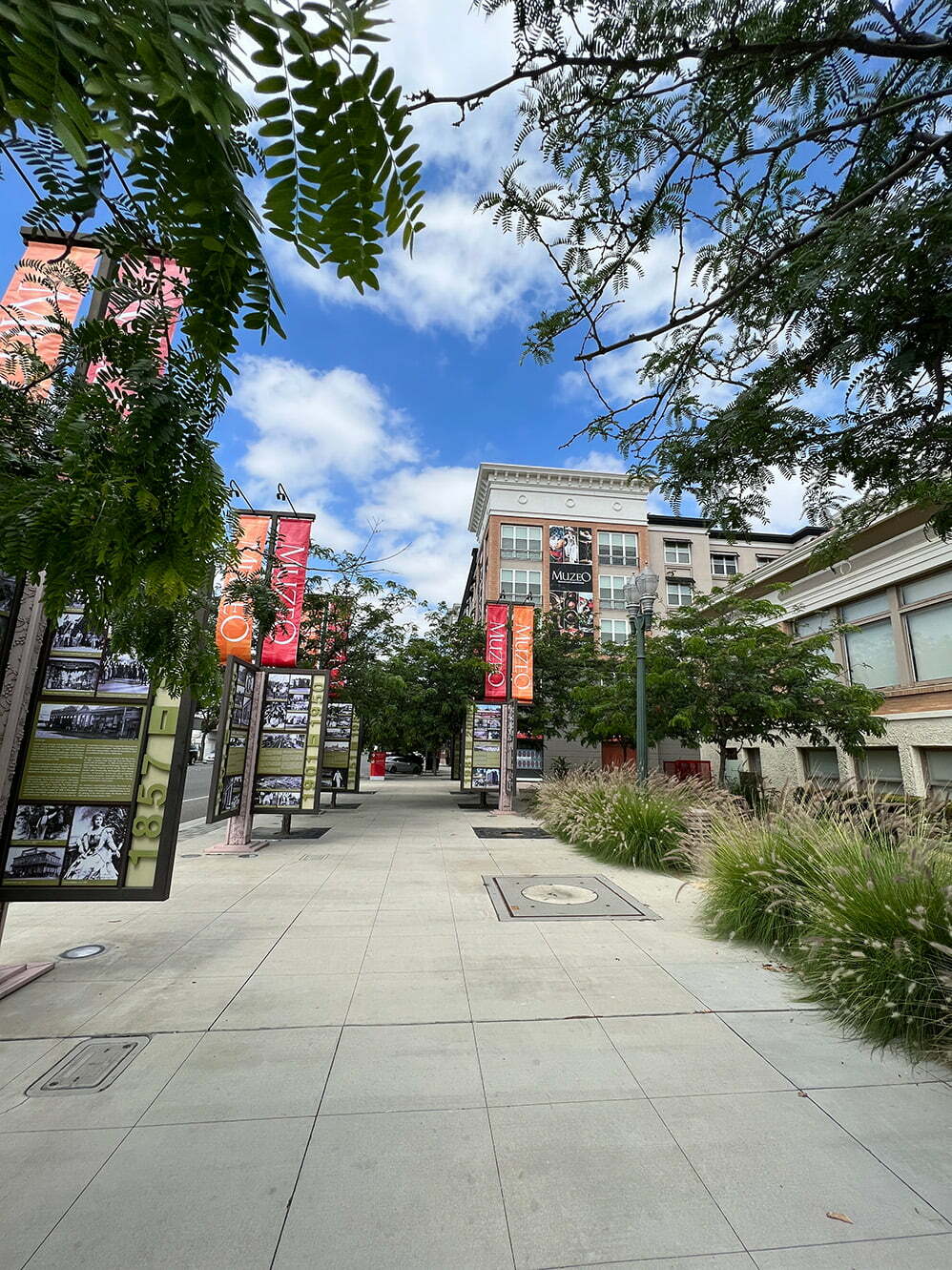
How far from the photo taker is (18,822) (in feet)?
14.6

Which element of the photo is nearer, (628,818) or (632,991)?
(632,991)

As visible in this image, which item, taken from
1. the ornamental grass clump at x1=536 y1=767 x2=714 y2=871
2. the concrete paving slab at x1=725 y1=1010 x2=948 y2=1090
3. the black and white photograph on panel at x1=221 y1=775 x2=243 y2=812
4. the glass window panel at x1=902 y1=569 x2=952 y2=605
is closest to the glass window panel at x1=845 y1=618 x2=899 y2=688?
the glass window panel at x1=902 y1=569 x2=952 y2=605

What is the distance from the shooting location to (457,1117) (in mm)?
2770

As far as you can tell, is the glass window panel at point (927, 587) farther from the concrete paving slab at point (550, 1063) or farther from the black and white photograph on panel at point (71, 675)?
the black and white photograph on panel at point (71, 675)

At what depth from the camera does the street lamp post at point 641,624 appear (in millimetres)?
11219

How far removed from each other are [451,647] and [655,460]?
15795 mm

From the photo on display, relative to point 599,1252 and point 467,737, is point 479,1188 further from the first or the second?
point 467,737

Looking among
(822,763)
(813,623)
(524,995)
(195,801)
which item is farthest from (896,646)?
(195,801)

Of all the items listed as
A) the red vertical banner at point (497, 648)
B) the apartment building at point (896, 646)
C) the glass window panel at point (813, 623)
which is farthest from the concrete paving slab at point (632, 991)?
the glass window panel at point (813, 623)

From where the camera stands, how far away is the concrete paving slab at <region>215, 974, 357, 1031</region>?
3736 mm

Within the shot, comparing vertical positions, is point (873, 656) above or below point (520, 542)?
below

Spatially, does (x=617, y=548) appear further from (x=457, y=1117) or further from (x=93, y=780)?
(x=457, y=1117)

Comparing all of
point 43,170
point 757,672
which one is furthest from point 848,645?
point 43,170

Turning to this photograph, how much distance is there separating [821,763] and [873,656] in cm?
385
